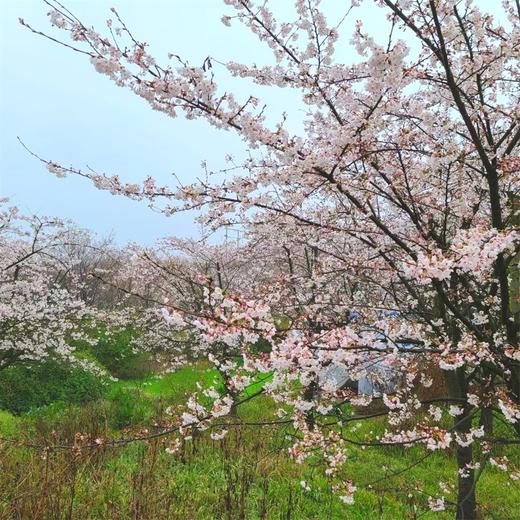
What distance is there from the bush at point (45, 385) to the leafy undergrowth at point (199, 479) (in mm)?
1760

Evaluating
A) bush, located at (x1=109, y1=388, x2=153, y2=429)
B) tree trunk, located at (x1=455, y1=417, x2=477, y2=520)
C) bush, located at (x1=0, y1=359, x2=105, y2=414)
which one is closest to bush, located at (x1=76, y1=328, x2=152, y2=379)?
bush, located at (x1=0, y1=359, x2=105, y2=414)

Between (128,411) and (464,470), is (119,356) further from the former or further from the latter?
(464,470)

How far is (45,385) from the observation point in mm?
11344

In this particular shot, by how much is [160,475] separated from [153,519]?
1683 mm

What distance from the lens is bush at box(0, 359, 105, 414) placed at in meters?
10.9

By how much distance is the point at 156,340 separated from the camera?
16266 mm

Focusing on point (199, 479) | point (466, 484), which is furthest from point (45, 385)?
point (466, 484)

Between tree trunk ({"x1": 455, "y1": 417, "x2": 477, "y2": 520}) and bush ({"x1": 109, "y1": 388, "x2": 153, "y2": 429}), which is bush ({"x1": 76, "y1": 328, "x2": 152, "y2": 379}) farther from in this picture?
tree trunk ({"x1": 455, "y1": 417, "x2": 477, "y2": 520})

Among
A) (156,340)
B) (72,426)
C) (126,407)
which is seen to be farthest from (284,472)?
(156,340)

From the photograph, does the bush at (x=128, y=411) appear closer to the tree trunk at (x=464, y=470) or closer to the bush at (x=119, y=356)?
the tree trunk at (x=464, y=470)

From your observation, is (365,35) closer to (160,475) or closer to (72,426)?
(160,475)

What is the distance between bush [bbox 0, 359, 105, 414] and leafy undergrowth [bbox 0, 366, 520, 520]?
1.76 meters

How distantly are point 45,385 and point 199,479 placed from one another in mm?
7278

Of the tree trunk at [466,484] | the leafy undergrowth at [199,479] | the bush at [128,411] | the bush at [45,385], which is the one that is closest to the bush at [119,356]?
the bush at [45,385]
